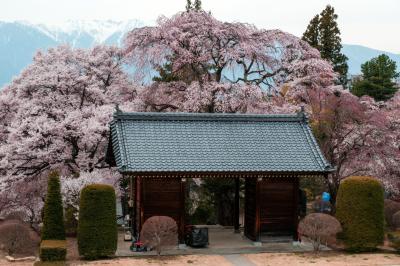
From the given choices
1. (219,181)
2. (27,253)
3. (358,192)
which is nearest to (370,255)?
(358,192)

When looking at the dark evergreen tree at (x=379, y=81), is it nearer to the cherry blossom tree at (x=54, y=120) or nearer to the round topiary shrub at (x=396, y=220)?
the round topiary shrub at (x=396, y=220)

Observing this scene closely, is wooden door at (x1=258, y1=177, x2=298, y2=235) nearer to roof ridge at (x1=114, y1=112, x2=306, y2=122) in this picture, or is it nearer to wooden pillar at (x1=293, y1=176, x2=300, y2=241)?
wooden pillar at (x1=293, y1=176, x2=300, y2=241)

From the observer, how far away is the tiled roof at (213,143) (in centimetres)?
2333

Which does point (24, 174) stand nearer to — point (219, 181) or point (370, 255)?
point (219, 181)

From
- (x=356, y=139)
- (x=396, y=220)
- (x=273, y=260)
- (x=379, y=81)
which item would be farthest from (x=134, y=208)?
(x=379, y=81)

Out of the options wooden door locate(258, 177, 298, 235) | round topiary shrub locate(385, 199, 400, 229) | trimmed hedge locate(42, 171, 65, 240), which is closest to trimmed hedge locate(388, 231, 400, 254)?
wooden door locate(258, 177, 298, 235)

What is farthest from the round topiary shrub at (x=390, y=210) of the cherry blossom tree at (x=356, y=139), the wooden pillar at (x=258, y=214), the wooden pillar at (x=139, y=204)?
the wooden pillar at (x=139, y=204)

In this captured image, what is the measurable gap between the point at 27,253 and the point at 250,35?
59.7 feet

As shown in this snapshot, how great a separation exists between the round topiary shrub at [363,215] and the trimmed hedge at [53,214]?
12.3 metres

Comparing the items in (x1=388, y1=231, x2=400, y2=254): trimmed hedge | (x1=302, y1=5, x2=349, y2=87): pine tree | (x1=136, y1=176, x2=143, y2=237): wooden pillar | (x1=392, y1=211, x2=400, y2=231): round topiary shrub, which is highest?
(x1=302, y1=5, x2=349, y2=87): pine tree

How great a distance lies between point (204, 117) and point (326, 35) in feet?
89.9

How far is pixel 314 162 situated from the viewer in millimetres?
24484

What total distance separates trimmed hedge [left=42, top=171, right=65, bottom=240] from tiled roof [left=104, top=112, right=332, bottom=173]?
2.94 m

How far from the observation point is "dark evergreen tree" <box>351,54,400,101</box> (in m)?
43.4
